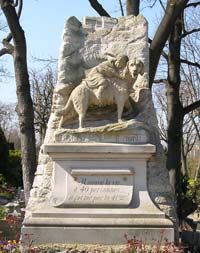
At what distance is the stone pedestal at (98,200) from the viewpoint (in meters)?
5.44

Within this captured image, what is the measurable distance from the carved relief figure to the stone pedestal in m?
0.42

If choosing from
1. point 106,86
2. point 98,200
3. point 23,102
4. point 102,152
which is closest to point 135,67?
point 106,86

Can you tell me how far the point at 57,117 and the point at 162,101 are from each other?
1031 inches

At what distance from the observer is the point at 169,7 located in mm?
10008

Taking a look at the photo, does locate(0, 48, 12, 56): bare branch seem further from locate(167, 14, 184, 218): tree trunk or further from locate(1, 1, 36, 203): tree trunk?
locate(167, 14, 184, 218): tree trunk

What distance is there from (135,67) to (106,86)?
1.35 ft

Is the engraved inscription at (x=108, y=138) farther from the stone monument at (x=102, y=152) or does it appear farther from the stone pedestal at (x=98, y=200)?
the stone pedestal at (x=98, y=200)

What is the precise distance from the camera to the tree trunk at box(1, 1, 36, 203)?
9.60m

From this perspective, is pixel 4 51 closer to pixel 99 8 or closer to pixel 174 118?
pixel 99 8

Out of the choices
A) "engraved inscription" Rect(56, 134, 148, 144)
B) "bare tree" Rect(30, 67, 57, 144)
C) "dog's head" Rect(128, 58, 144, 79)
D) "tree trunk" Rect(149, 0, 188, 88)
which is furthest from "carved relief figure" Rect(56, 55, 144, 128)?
"bare tree" Rect(30, 67, 57, 144)

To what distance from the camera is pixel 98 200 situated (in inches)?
220

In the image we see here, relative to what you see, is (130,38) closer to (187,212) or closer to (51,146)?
(51,146)

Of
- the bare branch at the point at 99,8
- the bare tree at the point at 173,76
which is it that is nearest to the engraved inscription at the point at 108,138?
the bare tree at the point at 173,76

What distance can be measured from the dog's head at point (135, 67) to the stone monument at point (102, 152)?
12 mm
